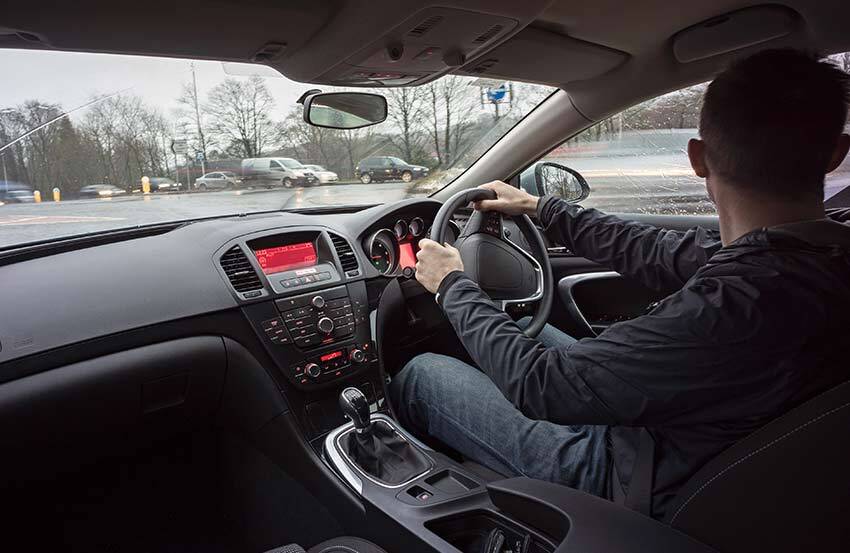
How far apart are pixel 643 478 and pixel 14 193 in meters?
2.24

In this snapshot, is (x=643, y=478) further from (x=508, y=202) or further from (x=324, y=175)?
(x=324, y=175)

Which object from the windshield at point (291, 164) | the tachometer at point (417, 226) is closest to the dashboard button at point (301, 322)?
the tachometer at point (417, 226)

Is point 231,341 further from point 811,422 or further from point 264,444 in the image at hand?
point 811,422

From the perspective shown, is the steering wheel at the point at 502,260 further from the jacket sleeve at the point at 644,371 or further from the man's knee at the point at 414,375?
the jacket sleeve at the point at 644,371

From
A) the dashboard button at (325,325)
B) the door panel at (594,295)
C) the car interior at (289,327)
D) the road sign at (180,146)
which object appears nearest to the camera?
the car interior at (289,327)

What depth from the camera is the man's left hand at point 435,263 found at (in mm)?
1795

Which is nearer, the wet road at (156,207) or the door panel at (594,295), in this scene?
the wet road at (156,207)

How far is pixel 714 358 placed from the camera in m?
1.18

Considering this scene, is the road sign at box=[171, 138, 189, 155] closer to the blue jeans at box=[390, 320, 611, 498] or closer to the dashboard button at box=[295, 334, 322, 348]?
the dashboard button at box=[295, 334, 322, 348]

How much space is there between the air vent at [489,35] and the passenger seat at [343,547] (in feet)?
5.90

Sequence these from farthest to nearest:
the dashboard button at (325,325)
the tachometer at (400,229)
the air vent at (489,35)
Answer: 1. the tachometer at (400,229)
2. the dashboard button at (325,325)
3. the air vent at (489,35)

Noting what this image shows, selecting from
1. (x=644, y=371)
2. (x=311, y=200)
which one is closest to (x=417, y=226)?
(x=311, y=200)

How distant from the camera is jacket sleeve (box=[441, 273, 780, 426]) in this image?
1192 millimetres

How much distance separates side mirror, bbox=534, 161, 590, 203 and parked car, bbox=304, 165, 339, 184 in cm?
115
